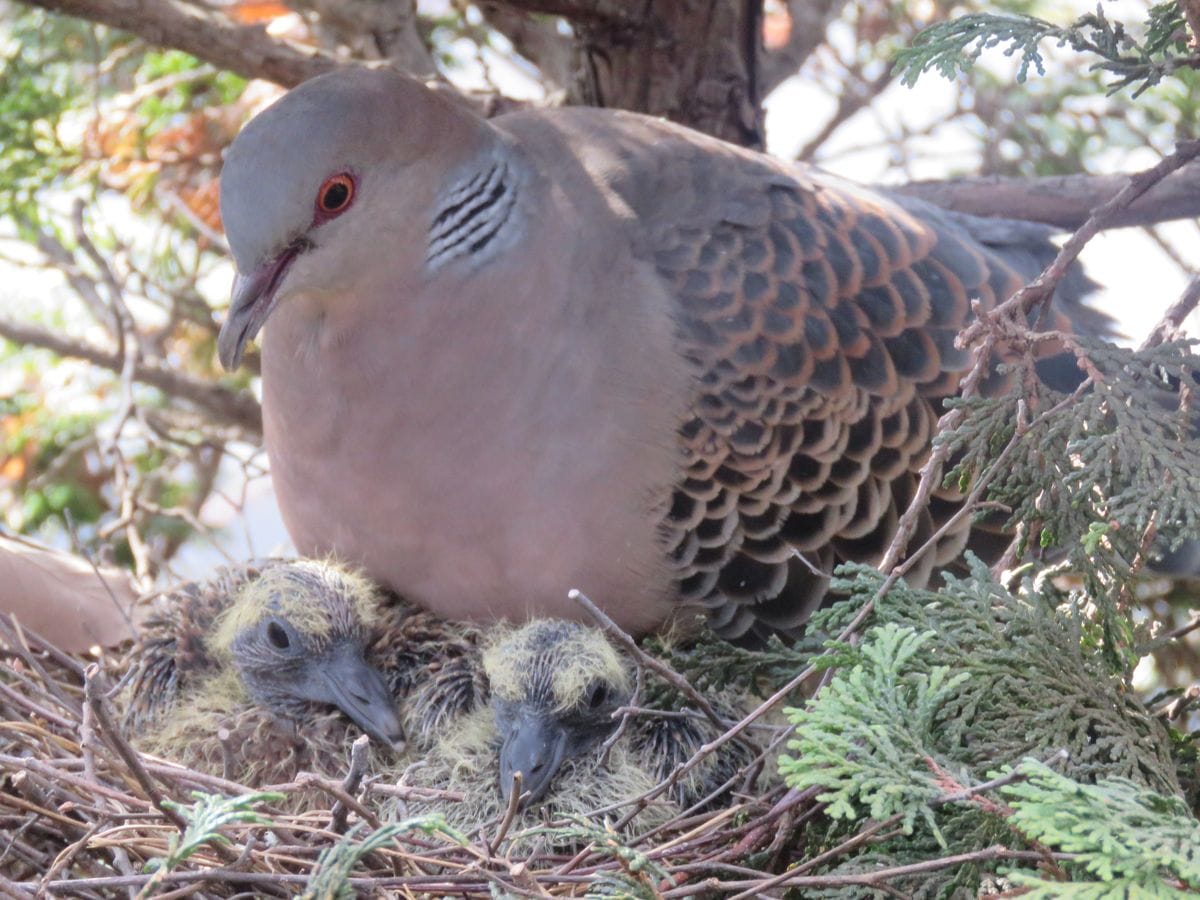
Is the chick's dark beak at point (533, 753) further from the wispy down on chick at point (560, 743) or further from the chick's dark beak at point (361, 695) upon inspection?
the chick's dark beak at point (361, 695)

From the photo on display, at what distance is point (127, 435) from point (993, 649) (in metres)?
2.55

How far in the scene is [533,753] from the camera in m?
2.32

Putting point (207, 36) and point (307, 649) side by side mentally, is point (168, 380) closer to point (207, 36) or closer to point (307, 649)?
point (207, 36)

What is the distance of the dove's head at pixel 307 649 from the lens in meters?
2.49

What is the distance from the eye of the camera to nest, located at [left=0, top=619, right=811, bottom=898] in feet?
5.41

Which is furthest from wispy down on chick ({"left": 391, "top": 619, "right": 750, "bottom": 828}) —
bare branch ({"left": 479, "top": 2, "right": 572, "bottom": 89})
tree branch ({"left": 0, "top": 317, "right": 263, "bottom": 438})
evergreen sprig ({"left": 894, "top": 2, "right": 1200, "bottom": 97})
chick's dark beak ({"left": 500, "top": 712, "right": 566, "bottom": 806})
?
bare branch ({"left": 479, "top": 2, "right": 572, "bottom": 89})

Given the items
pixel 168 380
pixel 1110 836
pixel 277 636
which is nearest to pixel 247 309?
pixel 277 636

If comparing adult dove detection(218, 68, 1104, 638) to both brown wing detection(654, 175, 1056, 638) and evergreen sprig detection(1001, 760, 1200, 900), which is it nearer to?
brown wing detection(654, 175, 1056, 638)

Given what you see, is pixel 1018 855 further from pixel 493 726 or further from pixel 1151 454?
pixel 493 726

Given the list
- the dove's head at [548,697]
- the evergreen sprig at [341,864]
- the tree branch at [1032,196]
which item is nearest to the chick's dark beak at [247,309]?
the dove's head at [548,697]

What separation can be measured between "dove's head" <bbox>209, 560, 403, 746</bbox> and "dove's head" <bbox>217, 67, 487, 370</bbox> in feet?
1.47

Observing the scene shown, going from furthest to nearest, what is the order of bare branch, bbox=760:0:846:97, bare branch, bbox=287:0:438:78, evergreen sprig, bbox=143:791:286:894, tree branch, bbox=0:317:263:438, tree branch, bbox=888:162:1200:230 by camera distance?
bare branch, bbox=760:0:846:97 < tree branch, bbox=0:317:263:438 < bare branch, bbox=287:0:438:78 < tree branch, bbox=888:162:1200:230 < evergreen sprig, bbox=143:791:286:894

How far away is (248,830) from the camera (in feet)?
6.32

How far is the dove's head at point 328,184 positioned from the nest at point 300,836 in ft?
2.42
